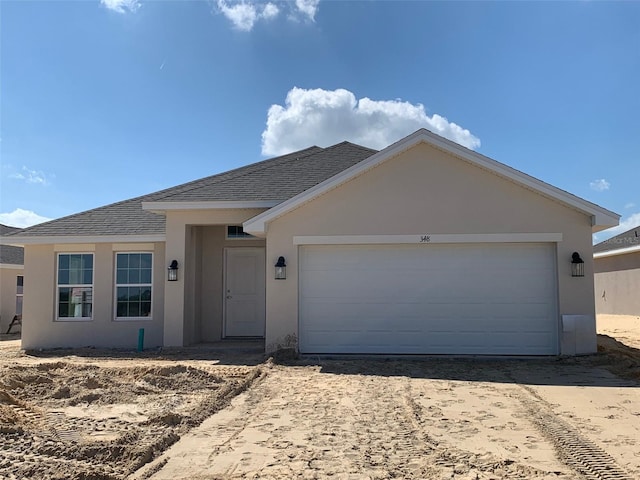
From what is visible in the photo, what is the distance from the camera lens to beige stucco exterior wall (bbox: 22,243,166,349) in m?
12.8

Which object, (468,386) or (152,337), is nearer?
(468,386)

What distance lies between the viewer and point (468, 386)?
8000mm

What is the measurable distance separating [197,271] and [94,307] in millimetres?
2626

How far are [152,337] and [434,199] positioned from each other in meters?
7.35

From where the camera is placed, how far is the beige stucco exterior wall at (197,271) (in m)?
12.1

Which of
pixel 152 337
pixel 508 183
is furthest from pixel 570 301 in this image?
pixel 152 337

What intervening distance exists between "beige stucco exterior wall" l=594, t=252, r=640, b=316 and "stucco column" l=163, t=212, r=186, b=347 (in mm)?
17563

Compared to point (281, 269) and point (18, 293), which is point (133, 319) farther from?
point (18, 293)

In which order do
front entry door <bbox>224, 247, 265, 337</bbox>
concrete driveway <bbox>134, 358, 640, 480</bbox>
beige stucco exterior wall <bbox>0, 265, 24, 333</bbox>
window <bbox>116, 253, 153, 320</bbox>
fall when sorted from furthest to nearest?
1. beige stucco exterior wall <bbox>0, 265, 24, 333</bbox>
2. front entry door <bbox>224, 247, 265, 337</bbox>
3. window <bbox>116, 253, 153, 320</bbox>
4. concrete driveway <bbox>134, 358, 640, 480</bbox>

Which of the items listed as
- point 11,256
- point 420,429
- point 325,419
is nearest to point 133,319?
point 325,419

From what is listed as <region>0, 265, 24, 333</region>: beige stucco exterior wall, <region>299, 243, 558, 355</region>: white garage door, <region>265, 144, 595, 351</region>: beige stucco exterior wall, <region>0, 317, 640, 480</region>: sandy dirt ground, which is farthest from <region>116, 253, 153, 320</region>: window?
<region>0, 265, 24, 333</region>: beige stucco exterior wall

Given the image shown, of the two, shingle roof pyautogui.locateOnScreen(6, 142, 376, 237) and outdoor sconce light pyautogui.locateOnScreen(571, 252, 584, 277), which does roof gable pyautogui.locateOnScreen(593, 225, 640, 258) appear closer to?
outdoor sconce light pyautogui.locateOnScreen(571, 252, 584, 277)

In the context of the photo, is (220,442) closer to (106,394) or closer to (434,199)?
(106,394)

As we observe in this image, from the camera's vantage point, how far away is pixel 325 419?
6137mm
